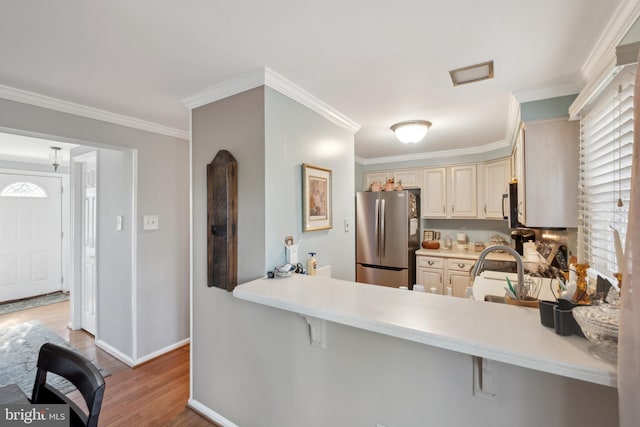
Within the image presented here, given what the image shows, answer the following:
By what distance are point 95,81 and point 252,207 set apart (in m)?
1.29

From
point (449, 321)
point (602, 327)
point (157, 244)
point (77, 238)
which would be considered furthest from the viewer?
point (77, 238)

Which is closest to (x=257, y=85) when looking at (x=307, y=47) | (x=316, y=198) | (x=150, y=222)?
(x=307, y=47)

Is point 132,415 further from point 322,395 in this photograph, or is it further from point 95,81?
point 95,81

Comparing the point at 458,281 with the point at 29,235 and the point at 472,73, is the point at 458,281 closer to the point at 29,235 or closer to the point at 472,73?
the point at 472,73

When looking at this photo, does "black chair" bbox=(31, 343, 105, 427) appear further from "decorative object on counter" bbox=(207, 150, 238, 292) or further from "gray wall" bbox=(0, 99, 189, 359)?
"gray wall" bbox=(0, 99, 189, 359)

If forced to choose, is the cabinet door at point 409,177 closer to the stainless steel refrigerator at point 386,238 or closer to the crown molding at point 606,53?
the stainless steel refrigerator at point 386,238

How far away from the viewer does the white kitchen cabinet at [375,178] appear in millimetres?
4527

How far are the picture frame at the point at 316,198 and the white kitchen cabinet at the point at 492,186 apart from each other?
254 centimetres

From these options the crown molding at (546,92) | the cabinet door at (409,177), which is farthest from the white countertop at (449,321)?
the cabinet door at (409,177)

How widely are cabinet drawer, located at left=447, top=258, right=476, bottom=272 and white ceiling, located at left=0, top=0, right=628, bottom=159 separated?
2.05 meters

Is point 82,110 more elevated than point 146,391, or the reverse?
point 82,110

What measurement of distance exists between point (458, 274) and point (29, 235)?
658 cm

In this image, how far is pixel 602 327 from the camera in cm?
81

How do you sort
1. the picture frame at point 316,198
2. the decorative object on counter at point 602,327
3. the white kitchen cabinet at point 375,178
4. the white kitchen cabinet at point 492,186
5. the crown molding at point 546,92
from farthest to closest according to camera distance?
the white kitchen cabinet at point 375,178 < the white kitchen cabinet at point 492,186 < the picture frame at point 316,198 < the crown molding at point 546,92 < the decorative object on counter at point 602,327
